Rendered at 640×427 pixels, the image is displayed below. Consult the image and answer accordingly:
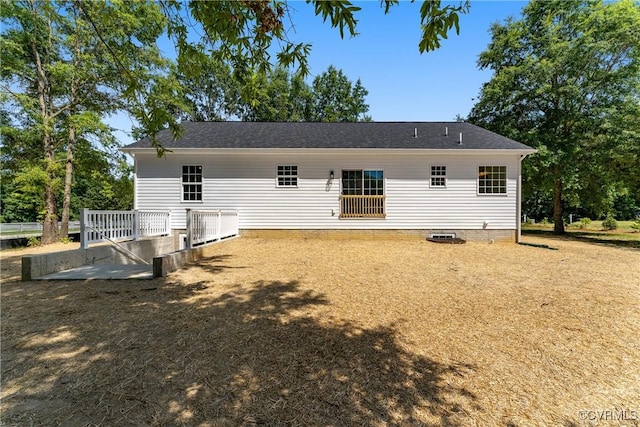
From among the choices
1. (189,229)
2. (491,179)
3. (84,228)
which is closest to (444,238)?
(491,179)

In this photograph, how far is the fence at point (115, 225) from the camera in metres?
6.86

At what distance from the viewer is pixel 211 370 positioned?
2701 millimetres

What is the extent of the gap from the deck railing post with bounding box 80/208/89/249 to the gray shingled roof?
5.93 meters

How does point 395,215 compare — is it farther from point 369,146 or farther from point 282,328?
point 282,328

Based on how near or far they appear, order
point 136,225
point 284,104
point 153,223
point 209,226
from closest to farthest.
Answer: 1. point 136,225
2. point 209,226
3. point 153,223
4. point 284,104

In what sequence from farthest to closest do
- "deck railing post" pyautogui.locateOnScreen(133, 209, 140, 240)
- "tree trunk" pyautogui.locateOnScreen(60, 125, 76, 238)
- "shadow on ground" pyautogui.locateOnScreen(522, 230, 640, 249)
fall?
"tree trunk" pyautogui.locateOnScreen(60, 125, 76, 238), "shadow on ground" pyautogui.locateOnScreen(522, 230, 640, 249), "deck railing post" pyautogui.locateOnScreen(133, 209, 140, 240)

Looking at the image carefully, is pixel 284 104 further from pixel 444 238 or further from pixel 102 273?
pixel 102 273

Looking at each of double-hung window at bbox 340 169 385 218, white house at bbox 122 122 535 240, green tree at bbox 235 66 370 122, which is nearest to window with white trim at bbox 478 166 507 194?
white house at bbox 122 122 535 240

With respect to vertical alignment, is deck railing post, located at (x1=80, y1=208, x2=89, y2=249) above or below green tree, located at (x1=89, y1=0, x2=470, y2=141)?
below

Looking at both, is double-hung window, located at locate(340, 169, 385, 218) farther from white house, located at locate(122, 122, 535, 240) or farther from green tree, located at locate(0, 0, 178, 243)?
green tree, located at locate(0, 0, 178, 243)

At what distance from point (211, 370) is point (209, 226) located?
726 centimetres

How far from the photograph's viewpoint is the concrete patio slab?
580 cm

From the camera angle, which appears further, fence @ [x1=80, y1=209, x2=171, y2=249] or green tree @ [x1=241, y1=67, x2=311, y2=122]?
green tree @ [x1=241, y1=67, x2=311, y2=122]

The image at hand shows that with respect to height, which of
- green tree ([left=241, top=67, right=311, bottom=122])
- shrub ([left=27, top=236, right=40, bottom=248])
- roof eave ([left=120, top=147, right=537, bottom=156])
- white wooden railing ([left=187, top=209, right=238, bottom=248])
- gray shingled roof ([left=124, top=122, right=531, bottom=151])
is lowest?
shrub ([left=27, top=236, right=40, bottom=248])
